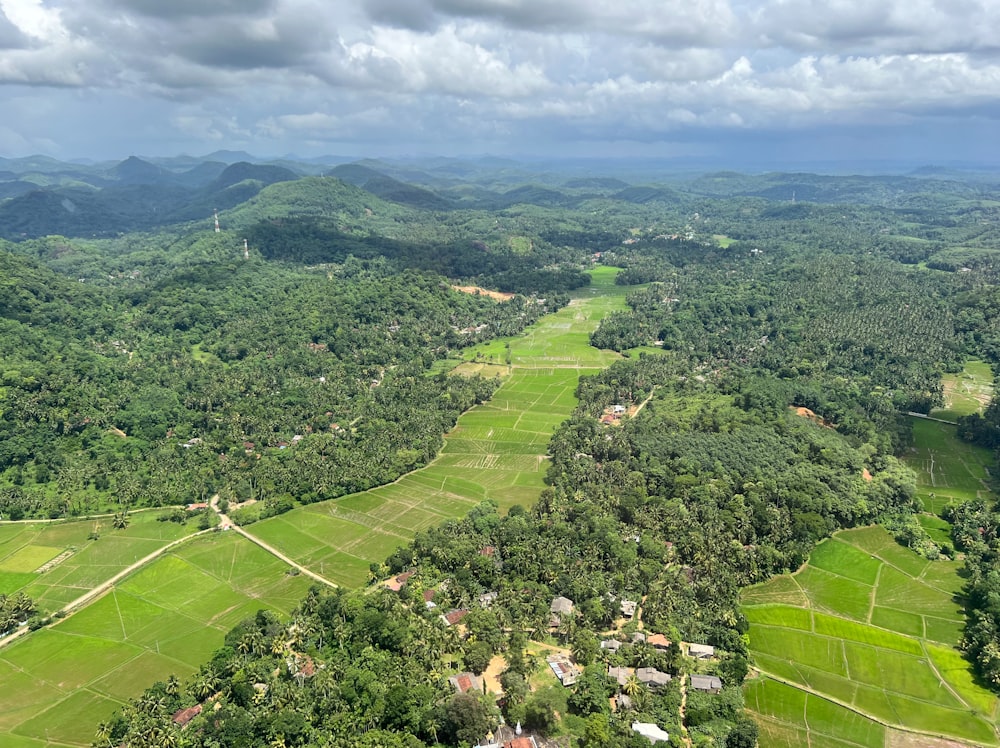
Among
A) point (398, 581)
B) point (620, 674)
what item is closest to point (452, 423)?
point (398, 581)

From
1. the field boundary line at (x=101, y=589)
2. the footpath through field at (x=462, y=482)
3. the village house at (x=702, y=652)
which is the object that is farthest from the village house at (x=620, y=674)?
the field boundary line at (x=101, y=589)

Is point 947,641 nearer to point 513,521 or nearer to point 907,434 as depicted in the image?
point 513,521

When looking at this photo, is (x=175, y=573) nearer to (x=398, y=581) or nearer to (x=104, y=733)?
(x=104, y=733)

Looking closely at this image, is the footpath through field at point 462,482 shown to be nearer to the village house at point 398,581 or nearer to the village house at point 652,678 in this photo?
the village house at point 398,581

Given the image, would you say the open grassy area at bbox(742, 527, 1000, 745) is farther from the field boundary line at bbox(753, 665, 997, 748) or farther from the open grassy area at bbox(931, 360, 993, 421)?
the open grassy area at bbox(931, 360, 993, 421)

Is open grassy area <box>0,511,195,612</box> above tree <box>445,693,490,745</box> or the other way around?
the other way around

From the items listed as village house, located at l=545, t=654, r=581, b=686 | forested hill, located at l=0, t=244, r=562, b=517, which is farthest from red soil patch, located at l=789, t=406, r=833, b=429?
village house, located at l=545, t=654, r=581, b=686
